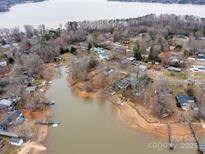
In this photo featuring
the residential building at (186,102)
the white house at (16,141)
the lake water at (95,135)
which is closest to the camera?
the lake water at (95,135)

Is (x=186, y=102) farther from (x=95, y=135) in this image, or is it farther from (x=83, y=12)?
(x=83, y=12)

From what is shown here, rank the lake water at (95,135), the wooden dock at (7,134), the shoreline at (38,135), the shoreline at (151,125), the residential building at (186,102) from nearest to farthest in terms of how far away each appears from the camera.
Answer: the shoreline at (38,135) → the lake water at (95,135) → the wooden dock at (7,134) → the shoreline at (151,125) → the residential building at (186,102)

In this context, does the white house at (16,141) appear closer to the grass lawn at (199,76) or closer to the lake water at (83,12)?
the grass lawn at (199,76)

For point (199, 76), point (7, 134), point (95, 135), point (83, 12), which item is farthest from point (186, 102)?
point (83, 12)

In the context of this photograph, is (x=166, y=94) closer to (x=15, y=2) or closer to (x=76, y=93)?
(x=76, y=93)

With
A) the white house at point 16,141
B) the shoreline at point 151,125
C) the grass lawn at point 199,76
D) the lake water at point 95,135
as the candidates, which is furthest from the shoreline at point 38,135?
the grass lawn at point 199,76

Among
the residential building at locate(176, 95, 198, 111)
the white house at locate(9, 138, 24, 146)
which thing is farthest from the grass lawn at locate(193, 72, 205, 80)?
the white house at locate(9, 138, 24, 146)

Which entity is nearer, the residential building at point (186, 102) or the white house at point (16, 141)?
the white house at point (16, 141)

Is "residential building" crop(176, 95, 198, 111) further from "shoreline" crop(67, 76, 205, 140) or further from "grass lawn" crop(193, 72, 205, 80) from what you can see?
"grass lawn" crop(193, 72, 205, 80)
